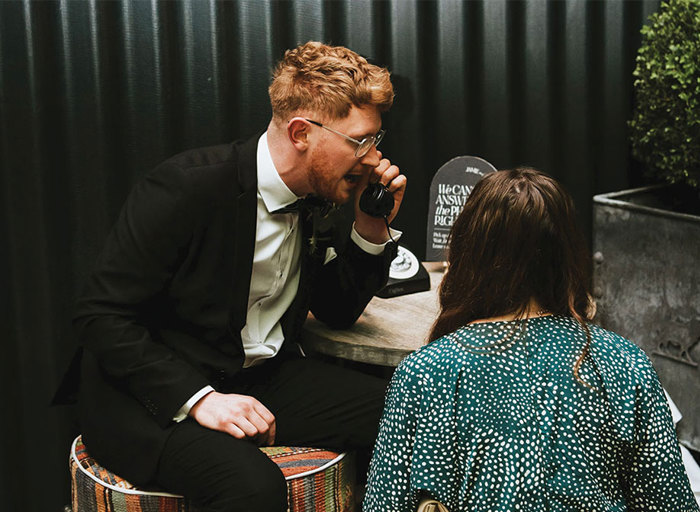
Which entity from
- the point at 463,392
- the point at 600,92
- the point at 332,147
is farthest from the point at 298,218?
the point at 600,92

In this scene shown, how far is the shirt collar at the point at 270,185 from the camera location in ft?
8.78

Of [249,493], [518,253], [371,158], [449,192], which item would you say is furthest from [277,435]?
[449,192]

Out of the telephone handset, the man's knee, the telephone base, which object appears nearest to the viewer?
the man's knee

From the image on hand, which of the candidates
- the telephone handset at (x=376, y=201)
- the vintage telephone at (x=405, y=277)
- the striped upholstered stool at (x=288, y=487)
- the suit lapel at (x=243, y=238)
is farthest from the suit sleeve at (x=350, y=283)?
the striped upholstered stool at (x=288, y=487)

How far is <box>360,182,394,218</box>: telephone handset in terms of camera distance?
111 inches

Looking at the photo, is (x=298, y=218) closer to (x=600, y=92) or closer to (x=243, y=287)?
(x=243, y=287)

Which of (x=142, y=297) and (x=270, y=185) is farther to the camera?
(x=270, y=185)

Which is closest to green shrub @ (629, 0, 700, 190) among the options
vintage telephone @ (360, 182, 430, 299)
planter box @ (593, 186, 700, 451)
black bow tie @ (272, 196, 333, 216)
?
planter box @ (593, 186, 700, 451)

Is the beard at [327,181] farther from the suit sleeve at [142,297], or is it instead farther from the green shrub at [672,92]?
the green shrub at [672,92]

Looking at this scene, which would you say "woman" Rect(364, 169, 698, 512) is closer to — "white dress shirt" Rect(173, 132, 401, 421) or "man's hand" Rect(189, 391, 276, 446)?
"man's hand" Rect(189, 391, 276, 446)

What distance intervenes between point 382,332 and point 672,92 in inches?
69.8

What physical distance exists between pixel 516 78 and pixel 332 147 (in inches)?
63.3

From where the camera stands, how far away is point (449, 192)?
3418 mm

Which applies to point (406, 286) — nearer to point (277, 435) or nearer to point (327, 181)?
point (327, 181)
